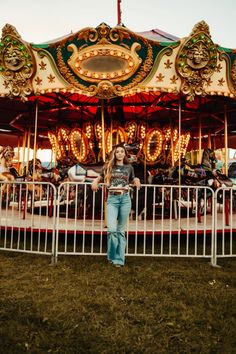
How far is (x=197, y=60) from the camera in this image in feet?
20.5

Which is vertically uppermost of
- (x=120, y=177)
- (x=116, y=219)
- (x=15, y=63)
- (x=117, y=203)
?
(x=15, y=63)

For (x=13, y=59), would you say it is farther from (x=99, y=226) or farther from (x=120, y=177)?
(x=99, y=226)

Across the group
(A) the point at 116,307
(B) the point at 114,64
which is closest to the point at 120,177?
(A) the point at 116,307

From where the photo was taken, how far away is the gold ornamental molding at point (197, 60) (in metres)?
6.13

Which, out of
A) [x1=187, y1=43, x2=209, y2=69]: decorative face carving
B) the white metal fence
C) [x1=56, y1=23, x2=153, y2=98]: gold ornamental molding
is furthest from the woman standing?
[x1=187, y1=43, x2=209, y2=69]: decorative face carving

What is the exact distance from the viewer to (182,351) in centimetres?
231

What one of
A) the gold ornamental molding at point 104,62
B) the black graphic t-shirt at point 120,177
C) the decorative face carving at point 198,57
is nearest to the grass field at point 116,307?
the black graphic t-shirt at point 120,177

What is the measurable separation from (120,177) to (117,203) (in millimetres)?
372

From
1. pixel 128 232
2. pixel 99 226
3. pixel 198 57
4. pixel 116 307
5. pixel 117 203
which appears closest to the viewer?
pixel 116 307

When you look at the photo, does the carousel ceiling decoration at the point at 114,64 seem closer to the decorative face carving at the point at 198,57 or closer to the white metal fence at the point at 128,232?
the decorative face carving at the point at 198,57

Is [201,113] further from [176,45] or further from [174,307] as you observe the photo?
[174,307]

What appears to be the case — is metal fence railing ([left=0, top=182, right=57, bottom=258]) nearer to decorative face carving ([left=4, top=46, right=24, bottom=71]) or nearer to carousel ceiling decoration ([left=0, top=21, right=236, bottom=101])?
carousel ceiling decoration ([left=0, top=21, right=236, bottom=101])

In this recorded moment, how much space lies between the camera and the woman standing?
448 centimetres

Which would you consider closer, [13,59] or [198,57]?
[198,57]
